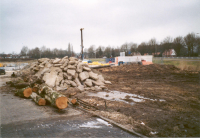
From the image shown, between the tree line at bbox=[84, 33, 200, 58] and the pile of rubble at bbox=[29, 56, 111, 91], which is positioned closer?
the pile of rubble at bbox=[29, 56, 111, 91]

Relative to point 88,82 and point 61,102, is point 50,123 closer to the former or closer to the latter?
point 61,102

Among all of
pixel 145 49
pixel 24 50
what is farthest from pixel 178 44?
pixel 24 50

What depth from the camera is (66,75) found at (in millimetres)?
12812

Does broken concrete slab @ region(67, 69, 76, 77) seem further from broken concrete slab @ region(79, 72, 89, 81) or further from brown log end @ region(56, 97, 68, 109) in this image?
brown log end @ region(56, 97, 68, 109)

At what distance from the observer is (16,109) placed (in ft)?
24.1

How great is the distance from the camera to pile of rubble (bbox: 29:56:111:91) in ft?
39.9

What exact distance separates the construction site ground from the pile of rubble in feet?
14.6

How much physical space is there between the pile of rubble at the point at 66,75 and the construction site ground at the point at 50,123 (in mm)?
4460

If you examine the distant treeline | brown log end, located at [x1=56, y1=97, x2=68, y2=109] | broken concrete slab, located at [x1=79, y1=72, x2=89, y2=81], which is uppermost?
the distant treeline

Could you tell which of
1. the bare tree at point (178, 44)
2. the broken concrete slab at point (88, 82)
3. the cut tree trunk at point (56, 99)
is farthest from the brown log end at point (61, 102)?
the bare tree at point (178, 44)

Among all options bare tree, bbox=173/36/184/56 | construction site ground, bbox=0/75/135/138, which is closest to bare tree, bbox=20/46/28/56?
bare tree, bbox=173/36/184/56

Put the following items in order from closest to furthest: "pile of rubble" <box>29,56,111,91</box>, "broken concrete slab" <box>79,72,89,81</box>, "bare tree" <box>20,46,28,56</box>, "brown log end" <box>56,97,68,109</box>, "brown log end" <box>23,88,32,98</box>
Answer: "brown log end" <box>56,97,68,109</box>, "brown log end" <box>23,88,32,98</box>, "pile of rubble" <box>29,56,111,91</box>, "broken concrete slab" <box>79,72,89,81</box>, "bare tree" <box>20,46,28,56</box>

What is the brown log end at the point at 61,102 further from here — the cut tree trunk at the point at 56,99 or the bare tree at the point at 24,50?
Answer: the bare tree at the point at 24,50

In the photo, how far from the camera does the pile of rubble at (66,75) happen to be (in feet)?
39.9
